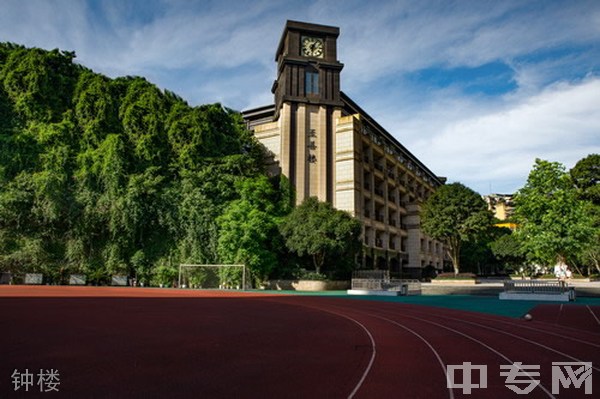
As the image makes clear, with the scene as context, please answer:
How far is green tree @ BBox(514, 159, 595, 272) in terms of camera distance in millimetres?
28156

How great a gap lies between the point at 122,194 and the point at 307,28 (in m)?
28.4

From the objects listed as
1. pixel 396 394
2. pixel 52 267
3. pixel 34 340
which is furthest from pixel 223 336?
pixel 52 267

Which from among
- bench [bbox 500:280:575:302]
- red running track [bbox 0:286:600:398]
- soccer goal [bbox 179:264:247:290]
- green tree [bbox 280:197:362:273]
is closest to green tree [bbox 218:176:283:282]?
soccer goal [bbox 179:264:247:290]

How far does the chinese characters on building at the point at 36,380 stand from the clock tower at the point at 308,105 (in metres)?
39.3

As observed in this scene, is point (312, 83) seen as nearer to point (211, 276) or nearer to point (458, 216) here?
point (458, 216)

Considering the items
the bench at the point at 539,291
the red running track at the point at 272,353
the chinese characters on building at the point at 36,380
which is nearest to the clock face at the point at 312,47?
the bench at the point at 539,291

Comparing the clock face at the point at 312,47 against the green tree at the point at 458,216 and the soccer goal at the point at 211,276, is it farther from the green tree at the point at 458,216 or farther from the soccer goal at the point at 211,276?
the soccer goal at the point at 211,276

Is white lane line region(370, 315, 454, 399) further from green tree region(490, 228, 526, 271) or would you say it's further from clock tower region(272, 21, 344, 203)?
green tree region(490, 228, 526, 271)

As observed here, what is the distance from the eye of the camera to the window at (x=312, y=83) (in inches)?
1929

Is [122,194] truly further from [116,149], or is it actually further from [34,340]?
[34,340]

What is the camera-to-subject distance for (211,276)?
38.6 m

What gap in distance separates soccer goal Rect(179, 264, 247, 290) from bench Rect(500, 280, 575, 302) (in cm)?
2057

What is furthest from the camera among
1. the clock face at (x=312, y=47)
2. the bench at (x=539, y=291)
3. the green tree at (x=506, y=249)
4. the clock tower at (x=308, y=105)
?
the green tree at (x=506, y=249)

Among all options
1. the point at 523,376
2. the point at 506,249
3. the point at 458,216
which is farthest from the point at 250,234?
the point at 506,249
